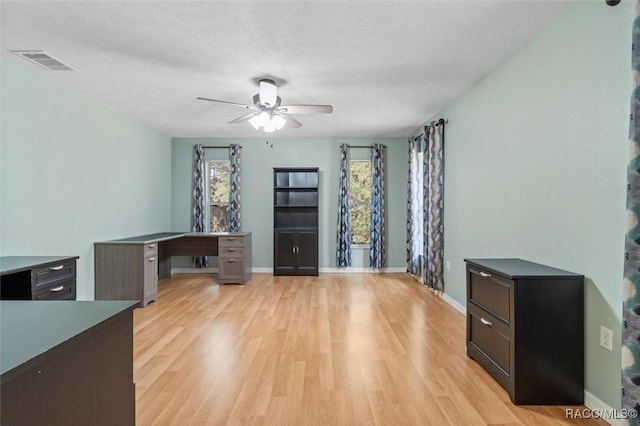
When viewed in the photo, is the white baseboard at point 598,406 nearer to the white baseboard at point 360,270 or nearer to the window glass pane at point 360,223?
the white baseboard at point 360,270

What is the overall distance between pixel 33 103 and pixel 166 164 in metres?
2.92

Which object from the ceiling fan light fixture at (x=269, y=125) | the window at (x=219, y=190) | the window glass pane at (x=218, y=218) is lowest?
the window glass pane at (x=218, y=218)

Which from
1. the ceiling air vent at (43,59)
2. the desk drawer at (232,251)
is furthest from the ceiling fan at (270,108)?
the desk drawer at (232,251)

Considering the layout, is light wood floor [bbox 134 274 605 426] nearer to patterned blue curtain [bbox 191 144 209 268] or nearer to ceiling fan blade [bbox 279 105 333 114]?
patterned blue curtain [bbox 191 144 209 268]

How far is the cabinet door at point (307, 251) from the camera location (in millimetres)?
5902

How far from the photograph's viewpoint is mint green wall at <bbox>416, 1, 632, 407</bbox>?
1.81 m

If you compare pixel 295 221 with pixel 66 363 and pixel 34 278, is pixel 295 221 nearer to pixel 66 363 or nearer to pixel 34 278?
pixel 34 278

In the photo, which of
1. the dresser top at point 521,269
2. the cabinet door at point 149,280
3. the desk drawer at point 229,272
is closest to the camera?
the dresser top at point 521,269

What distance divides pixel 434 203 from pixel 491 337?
2.43 metres

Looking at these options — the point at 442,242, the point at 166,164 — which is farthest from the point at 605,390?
the point at 166,164

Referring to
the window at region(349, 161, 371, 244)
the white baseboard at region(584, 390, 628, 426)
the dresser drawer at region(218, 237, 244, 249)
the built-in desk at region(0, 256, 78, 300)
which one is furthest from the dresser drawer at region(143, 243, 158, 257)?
the white baseboard at region(584, 390, 628, 426)

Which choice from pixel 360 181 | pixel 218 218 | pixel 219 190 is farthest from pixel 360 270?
pixel 219 190

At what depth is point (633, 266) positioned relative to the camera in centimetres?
154

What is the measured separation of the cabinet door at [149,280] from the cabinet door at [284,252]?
2.17 metres
